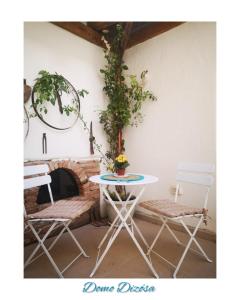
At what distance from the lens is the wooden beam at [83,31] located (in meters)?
2.64

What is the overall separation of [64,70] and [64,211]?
182 cm

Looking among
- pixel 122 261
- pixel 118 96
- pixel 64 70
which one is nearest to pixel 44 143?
pixel 64 70

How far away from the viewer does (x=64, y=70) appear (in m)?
2.63

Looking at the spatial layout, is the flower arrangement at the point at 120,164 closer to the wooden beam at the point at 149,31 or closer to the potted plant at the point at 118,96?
the potted plant at the point at 118,96

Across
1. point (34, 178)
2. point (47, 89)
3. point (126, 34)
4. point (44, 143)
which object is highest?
point (126, 34)

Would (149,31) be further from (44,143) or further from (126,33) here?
(44,143)

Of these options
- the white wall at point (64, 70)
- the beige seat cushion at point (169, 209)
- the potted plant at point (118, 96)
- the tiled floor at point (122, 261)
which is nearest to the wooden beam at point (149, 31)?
the potted plant at point (118, 96)
